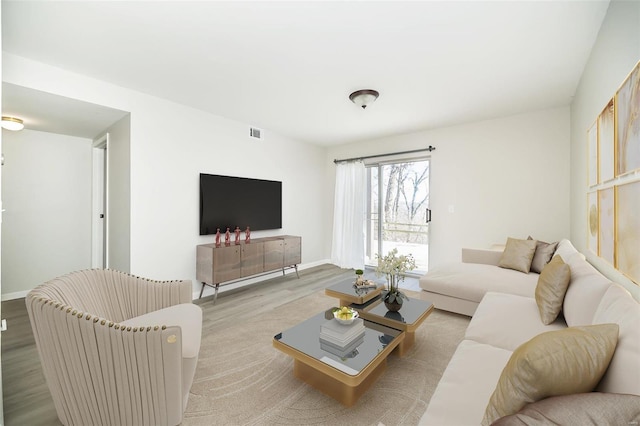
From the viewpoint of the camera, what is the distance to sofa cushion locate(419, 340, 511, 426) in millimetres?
1100

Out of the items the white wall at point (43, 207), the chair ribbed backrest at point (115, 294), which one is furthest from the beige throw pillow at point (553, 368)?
the white wall at point (43, 207)

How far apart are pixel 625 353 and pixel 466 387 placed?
614 millimetres

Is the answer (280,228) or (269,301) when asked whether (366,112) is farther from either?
Result: (269,301)

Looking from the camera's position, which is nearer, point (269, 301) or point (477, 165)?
point (269, 301)

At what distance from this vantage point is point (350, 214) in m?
5.55

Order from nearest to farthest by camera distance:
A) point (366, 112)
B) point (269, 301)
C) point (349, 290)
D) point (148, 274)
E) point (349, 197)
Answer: point (349, 290), point (148, 274), point (269, 301), point (366, 112), point (349, 197)

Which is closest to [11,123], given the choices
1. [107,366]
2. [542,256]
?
[107,366]

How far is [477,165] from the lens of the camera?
427 centimetres

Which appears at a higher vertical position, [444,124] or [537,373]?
[444,124]

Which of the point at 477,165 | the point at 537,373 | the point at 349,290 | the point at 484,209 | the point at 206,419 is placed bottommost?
the point at 206,419

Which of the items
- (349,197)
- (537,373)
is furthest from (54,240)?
(537,373)

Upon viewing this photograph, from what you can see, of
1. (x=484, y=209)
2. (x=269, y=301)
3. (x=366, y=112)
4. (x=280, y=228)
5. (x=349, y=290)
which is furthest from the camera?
(x=280, y=228)

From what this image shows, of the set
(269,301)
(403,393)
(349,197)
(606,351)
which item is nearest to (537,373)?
(606,351)

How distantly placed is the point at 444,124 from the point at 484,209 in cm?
149
